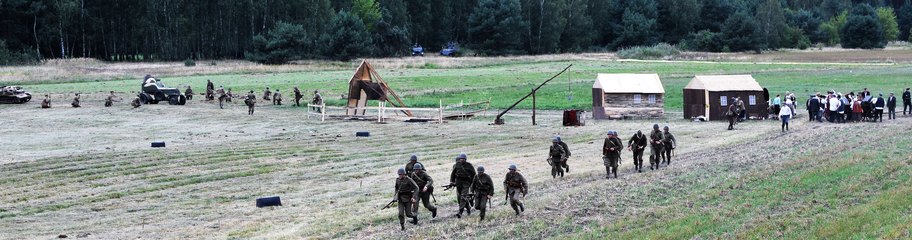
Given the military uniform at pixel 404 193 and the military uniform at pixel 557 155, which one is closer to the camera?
the military uniform at pixel 404 193

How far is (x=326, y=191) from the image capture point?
30.6 metres

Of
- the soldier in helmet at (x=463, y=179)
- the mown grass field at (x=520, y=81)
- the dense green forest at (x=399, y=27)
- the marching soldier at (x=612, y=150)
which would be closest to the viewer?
the soldier in helmet at (x=463, y=179)

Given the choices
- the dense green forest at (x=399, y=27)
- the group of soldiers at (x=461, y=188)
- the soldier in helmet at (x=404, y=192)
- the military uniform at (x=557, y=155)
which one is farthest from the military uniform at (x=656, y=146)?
the dense green forest at (x=399, y=27)

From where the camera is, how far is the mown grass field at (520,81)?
226ft

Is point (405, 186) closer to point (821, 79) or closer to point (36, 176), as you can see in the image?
point (36, 176)

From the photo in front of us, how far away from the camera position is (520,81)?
85.9 m

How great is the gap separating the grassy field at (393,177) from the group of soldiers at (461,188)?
1.26 feet

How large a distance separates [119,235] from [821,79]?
64365 mm

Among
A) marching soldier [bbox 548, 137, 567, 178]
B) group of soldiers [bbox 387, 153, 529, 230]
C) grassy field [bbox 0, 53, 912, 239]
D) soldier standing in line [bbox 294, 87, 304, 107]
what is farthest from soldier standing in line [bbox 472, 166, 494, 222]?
soldier standing in line [bbox 294, 87, 304, 107]

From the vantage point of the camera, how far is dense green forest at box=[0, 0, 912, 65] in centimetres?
11588

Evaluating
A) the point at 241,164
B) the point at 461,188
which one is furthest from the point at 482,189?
the point at 241,164

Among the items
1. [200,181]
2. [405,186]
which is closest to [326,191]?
[200,181]

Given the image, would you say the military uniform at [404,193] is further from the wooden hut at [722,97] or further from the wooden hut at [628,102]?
the wooden hut at [628,102]

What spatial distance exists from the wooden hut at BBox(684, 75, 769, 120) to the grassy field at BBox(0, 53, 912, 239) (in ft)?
5.24
